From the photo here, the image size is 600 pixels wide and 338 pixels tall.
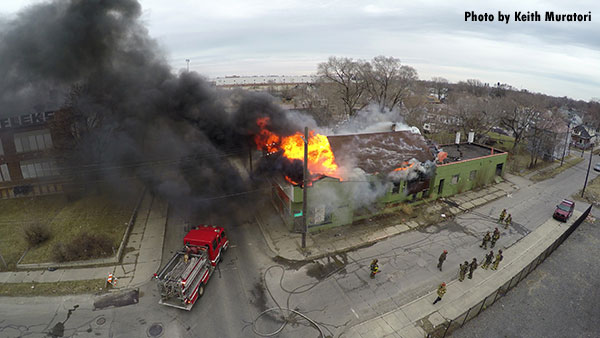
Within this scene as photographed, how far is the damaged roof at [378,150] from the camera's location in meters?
18.0

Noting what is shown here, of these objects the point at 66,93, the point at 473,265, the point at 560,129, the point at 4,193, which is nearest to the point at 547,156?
the point at 560,129

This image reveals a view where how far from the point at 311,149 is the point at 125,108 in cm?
1229

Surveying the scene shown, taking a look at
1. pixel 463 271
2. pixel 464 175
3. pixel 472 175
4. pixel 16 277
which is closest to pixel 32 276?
pixel 16 277

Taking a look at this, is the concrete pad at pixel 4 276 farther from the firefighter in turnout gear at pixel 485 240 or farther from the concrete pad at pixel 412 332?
the firefighter in turnout gear at pixel 485 240

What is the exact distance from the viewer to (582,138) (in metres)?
41.3

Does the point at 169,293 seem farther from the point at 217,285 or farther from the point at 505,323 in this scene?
the point at 505,323

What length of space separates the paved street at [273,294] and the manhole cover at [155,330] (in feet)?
0.15

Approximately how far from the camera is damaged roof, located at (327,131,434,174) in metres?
18.0

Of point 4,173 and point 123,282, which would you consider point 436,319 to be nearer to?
point 123,282

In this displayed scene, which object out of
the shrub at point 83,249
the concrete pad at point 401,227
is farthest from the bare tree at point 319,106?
the shrub at point 83,249

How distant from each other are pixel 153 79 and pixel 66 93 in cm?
626

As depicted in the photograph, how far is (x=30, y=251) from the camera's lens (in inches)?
611

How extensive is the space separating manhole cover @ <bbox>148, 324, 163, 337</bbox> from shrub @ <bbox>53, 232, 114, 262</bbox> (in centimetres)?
614

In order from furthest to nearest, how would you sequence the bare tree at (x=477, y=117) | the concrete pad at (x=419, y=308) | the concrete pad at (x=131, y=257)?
1. the bare tree at (x=477, y=117)
2. the concrete pad at (x=131, y=257)
3. the concrete pad at (x=419, y=308)
